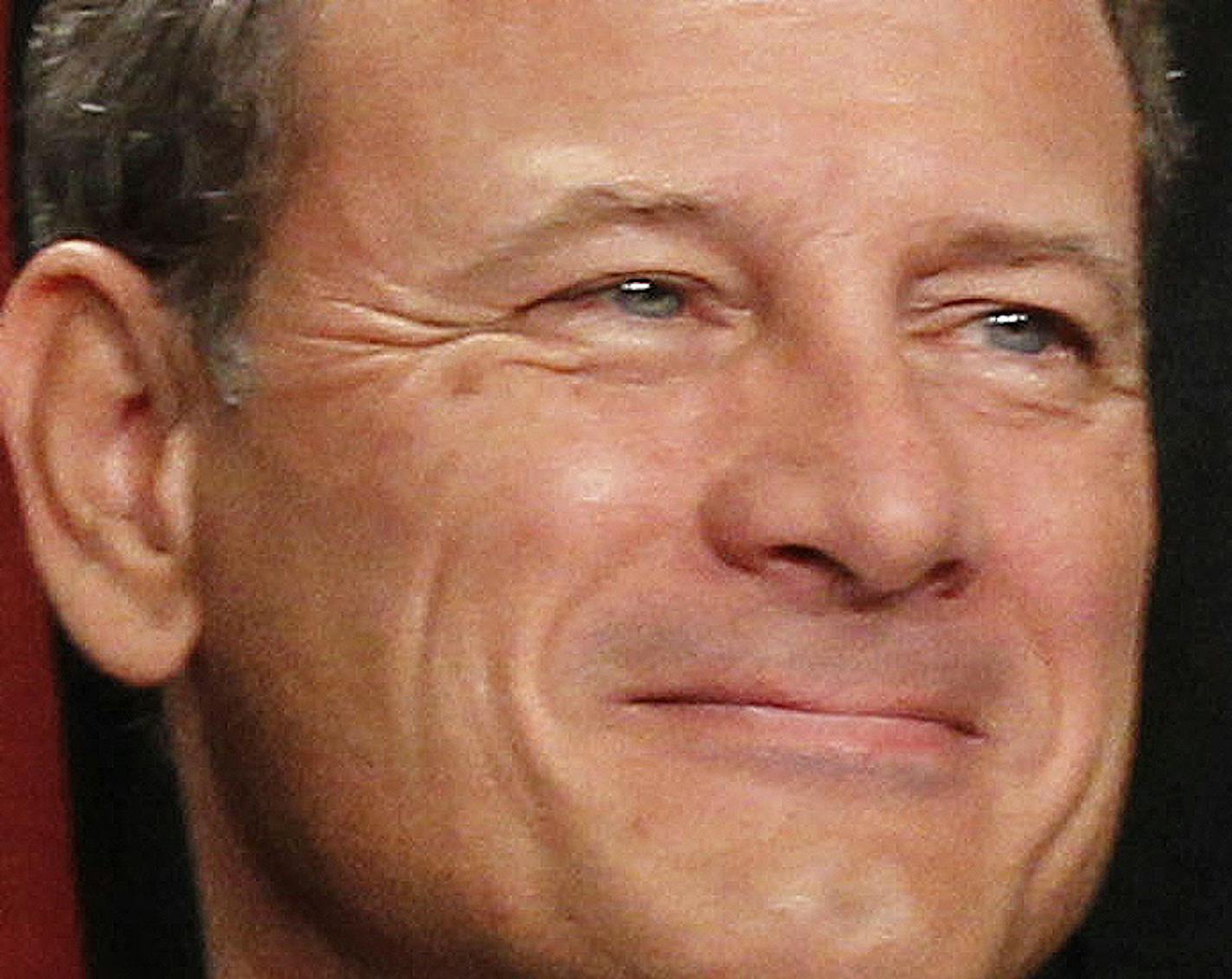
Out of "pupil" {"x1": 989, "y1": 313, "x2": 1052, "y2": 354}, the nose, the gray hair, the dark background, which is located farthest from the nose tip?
the dark background

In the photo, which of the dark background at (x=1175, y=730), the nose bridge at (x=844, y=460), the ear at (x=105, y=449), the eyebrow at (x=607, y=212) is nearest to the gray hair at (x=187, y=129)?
the ear at (x=105, y=449)

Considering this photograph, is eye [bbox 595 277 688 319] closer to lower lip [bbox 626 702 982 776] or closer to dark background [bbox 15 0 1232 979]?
lower lip [bbox 626 702 982 776]

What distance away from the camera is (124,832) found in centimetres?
184

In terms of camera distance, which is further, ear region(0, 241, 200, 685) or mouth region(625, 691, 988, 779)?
ear region(0, 241, 200, 685)

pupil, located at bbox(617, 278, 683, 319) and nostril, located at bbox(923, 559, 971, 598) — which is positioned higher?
pupil, located at bbox(617, 278, 683, 319)

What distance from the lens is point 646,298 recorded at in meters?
1.29

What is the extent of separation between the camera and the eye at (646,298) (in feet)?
4.22

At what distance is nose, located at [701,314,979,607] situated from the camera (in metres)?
1.22

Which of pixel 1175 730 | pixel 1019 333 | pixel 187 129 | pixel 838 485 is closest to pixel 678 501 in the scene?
pixel 838 485

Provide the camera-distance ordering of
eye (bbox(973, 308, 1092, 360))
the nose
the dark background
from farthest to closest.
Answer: the dark background, eye (bbox(973, 308, 1092, 360)), the nose

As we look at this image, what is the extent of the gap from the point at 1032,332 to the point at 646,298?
0.59ft

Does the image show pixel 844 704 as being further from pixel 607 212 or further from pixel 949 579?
pixel 607 212

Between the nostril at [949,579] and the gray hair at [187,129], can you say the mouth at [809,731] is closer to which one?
the nostril at [949,579]

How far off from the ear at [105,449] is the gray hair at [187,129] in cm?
2
